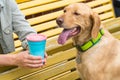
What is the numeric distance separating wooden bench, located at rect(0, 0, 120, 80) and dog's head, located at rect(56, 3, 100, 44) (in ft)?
0.67

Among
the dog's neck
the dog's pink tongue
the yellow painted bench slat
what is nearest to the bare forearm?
the dog's pink tongue

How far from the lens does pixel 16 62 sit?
2.10 meters

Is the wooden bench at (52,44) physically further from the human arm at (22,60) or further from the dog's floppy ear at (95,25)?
the dog's floppy ear at (95,25)

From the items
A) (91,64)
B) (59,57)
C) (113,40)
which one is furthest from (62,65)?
(113,40)

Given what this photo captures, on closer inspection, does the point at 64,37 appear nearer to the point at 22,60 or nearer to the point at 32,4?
the point at 22,60

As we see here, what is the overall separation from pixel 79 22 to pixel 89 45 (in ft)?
0.66

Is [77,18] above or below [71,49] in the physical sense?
above

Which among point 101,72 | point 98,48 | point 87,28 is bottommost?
point 101,72

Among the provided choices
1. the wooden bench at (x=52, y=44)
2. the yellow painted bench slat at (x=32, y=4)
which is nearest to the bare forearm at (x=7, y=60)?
the wooden bench at (x=52, y=44)

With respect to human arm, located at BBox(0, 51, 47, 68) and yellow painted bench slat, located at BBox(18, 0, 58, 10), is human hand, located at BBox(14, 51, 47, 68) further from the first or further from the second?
yellow painted bench slat, located at BBox(18, 0, 58, 10)

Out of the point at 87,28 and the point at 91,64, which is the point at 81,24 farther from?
the point at 91,64

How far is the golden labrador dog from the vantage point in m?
2.28

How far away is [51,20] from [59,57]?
103cm

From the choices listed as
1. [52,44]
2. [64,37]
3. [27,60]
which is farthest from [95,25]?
[27,60]
